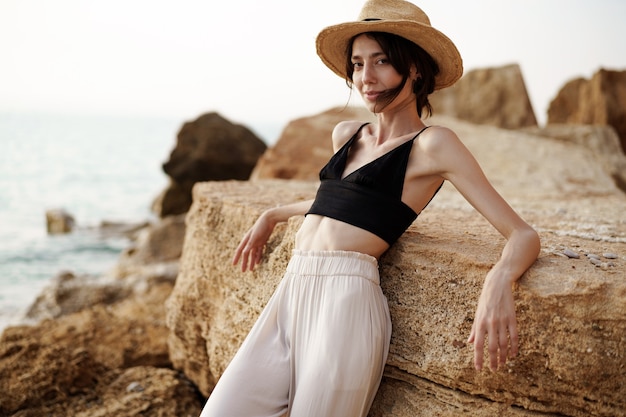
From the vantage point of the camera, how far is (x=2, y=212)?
1812cm

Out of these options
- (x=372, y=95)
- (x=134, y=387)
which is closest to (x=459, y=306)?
(x=372, y=95)

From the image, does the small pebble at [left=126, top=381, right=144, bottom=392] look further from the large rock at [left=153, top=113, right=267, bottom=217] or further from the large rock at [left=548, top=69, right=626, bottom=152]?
the large rock at [left=548, top=69, right=626, bottom=152]

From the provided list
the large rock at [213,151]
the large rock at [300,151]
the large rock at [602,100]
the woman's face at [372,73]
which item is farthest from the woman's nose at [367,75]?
the large rock at [602,100]

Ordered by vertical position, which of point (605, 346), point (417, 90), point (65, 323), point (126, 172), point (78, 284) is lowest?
point (126, 172)

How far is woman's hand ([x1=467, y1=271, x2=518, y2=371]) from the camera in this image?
197 cm

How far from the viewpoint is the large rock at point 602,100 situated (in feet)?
39.0

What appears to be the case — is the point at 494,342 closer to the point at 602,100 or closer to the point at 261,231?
the point at 261,231

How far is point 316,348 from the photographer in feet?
7.26

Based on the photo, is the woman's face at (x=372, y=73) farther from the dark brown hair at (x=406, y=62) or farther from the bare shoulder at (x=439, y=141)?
the bare shoulder at (x=439, y=141)

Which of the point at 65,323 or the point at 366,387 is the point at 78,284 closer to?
the point at 65,323

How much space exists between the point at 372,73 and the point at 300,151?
5278mm

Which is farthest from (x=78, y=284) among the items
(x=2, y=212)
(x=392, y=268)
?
(x=2, y=212)

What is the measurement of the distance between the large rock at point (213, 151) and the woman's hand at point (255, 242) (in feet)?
32.0

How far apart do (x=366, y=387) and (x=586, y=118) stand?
11.8 m
